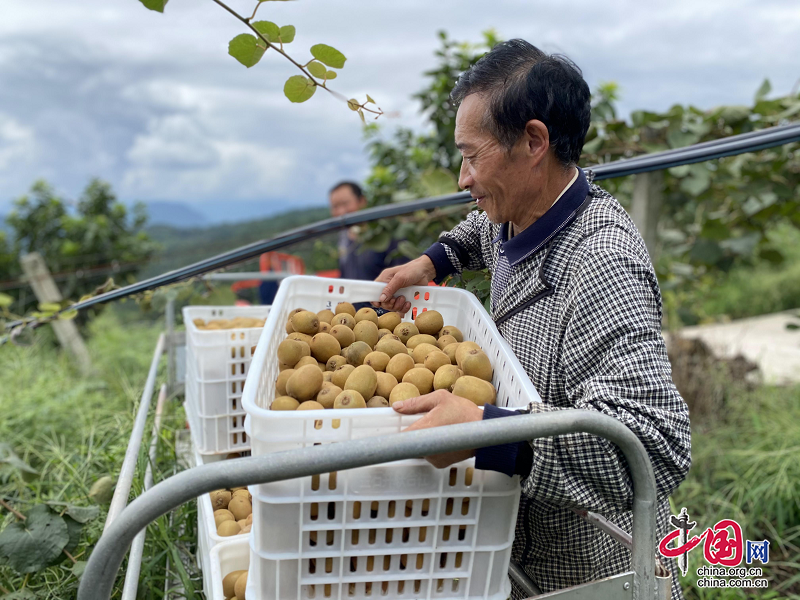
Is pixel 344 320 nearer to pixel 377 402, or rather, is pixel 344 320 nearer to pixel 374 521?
pixel 377 402

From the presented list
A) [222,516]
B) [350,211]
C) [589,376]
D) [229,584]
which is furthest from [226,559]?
[350,211]

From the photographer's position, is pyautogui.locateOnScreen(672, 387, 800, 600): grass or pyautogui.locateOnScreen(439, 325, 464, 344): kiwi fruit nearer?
pyautogui.locateOnScreen(439, 325, 464, 344): kiwi fruit

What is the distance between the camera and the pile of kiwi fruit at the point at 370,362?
52.4 inches

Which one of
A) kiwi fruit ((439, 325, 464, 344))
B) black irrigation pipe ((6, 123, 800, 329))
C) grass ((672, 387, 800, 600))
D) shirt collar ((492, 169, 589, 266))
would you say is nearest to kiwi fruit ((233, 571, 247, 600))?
kiwi fruit ((439, 325, 464, 344))

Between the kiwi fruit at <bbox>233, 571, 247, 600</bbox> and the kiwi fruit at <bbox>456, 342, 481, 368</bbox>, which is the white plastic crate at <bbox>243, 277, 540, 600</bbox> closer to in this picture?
the kiwi fruit at <bbox>456, 342, 481, 368</bbox>

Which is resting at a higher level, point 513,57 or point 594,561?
point 513,57

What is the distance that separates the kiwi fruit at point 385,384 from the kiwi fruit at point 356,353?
6.1 inches

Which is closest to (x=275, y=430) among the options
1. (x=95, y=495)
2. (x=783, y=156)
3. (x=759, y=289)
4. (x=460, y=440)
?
(x=460, y=440)

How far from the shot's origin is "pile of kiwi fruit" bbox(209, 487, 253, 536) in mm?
1727

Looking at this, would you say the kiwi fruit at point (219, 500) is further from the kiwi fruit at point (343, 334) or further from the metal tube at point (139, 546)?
the kiwi fruit at point (343, 334)

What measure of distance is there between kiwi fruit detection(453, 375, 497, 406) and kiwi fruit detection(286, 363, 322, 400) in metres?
0.30

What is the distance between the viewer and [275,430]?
3.61 ft

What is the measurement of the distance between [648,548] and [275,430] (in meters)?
0.73

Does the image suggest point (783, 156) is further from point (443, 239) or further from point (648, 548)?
point (648, 548)
